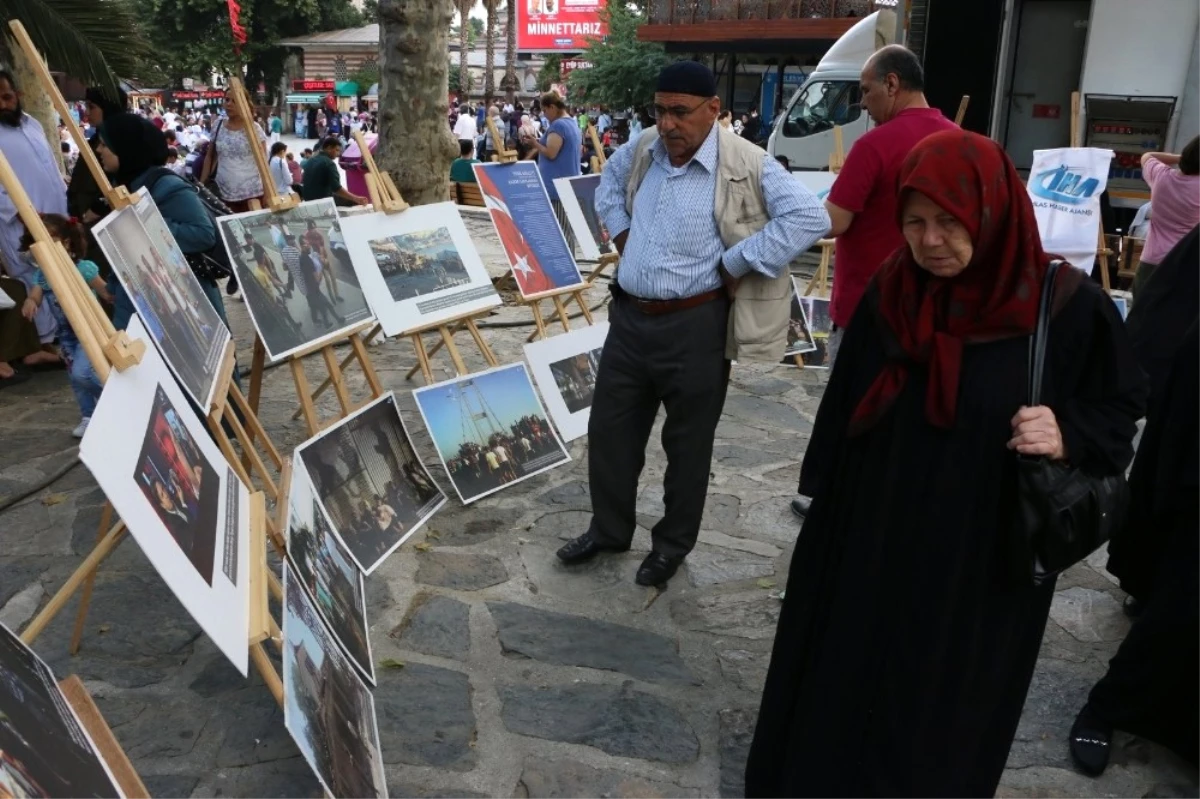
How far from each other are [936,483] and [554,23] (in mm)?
54721

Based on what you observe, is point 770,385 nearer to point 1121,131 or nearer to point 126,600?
point 126,600

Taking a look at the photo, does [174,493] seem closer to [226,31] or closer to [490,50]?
[490,50]

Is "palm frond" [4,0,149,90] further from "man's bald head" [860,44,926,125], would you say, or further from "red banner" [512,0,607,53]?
"red banner" [512,0,607,53]


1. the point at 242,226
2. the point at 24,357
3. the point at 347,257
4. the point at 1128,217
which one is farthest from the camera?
the point at 1128,217

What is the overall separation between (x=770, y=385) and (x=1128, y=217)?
474cm

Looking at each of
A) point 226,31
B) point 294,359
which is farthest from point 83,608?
point 226,31

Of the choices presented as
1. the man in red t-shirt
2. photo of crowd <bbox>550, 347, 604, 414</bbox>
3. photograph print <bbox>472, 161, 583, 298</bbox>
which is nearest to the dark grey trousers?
the man in red t-shirt

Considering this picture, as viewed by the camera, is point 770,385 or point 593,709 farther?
point 770,385

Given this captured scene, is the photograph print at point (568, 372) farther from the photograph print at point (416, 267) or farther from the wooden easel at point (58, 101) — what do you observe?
the wooden easel at point (58, 101)

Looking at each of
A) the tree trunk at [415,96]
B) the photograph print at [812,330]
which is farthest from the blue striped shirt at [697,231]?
the tree trunk at [415,96]

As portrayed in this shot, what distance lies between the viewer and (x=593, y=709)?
2.88 metres

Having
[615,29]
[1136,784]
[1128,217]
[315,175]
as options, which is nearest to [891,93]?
[1136,784]

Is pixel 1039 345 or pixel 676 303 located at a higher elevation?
pixel 1039 345

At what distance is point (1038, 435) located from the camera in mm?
1820
